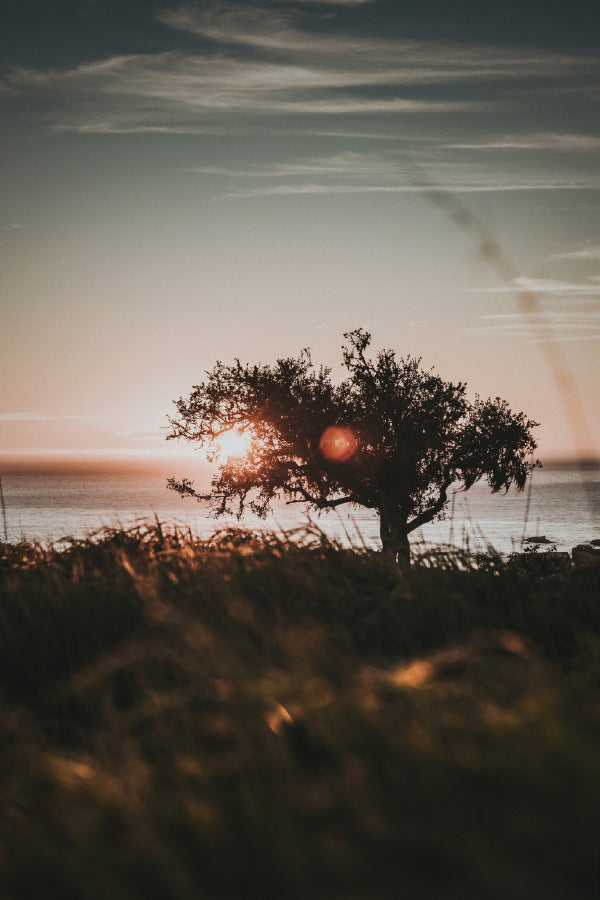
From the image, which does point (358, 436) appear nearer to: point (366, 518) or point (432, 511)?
point (432, 511)

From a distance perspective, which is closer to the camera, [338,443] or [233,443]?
[338,443]

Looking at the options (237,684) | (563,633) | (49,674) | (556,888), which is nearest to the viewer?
(556,888)

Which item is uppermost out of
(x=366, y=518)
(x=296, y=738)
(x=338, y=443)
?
(x=338, y=443)

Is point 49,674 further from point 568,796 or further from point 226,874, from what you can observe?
point 568,796

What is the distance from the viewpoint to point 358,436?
1030 inches

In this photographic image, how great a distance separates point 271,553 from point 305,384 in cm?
2055

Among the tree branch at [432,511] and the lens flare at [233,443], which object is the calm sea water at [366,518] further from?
the lens flare at [233,443]

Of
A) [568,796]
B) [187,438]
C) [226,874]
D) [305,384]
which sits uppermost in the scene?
[305,384]

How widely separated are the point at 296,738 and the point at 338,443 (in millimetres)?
22897

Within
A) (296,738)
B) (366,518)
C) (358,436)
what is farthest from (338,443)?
(366,518)

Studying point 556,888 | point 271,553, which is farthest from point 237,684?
point 271,553

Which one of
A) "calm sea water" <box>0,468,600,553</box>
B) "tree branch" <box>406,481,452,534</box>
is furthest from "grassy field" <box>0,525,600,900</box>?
"tree branch" <box>406,481,452,534</box>

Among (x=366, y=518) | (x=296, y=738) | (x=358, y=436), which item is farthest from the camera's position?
(x=366, y=518)

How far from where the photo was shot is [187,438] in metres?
27.2
